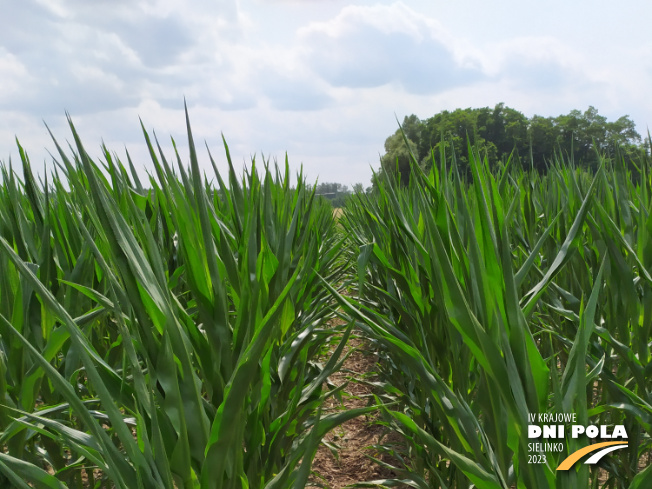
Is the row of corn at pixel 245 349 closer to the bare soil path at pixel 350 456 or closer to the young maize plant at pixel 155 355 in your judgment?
the young maize plant at pixel 155 355

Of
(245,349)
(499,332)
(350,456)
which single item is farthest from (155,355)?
(350,456)

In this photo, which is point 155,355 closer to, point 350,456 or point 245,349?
point 245,349

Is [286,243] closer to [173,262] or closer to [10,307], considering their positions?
[10,307]

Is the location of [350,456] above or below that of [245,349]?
below

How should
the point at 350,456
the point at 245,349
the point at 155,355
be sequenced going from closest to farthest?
the point at 155,355 < the point at 245,349 < the point at 350,456

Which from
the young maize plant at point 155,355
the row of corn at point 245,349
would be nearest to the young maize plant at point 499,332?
the row of corn at point 245,349

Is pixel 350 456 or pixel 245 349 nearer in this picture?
pixel 245 349

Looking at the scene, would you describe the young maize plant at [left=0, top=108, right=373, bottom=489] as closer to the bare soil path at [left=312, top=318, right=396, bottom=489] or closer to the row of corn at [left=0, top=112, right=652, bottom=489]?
the row of corn at [left=0, top=112, right=652, bottom=489]

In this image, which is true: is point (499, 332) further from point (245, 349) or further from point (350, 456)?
point (350, 456)

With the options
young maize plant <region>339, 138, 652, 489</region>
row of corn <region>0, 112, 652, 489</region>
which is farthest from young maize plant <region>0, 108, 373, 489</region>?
young maize plant <region>339, 138, 652, 489</region>

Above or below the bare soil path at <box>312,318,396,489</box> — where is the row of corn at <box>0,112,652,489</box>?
above

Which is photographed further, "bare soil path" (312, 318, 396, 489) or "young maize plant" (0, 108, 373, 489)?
"bare soil path" (312, 318, 396, 489)

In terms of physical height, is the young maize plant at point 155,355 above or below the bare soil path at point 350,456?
above

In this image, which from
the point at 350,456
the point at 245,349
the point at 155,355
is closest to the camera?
the point at 155,355
